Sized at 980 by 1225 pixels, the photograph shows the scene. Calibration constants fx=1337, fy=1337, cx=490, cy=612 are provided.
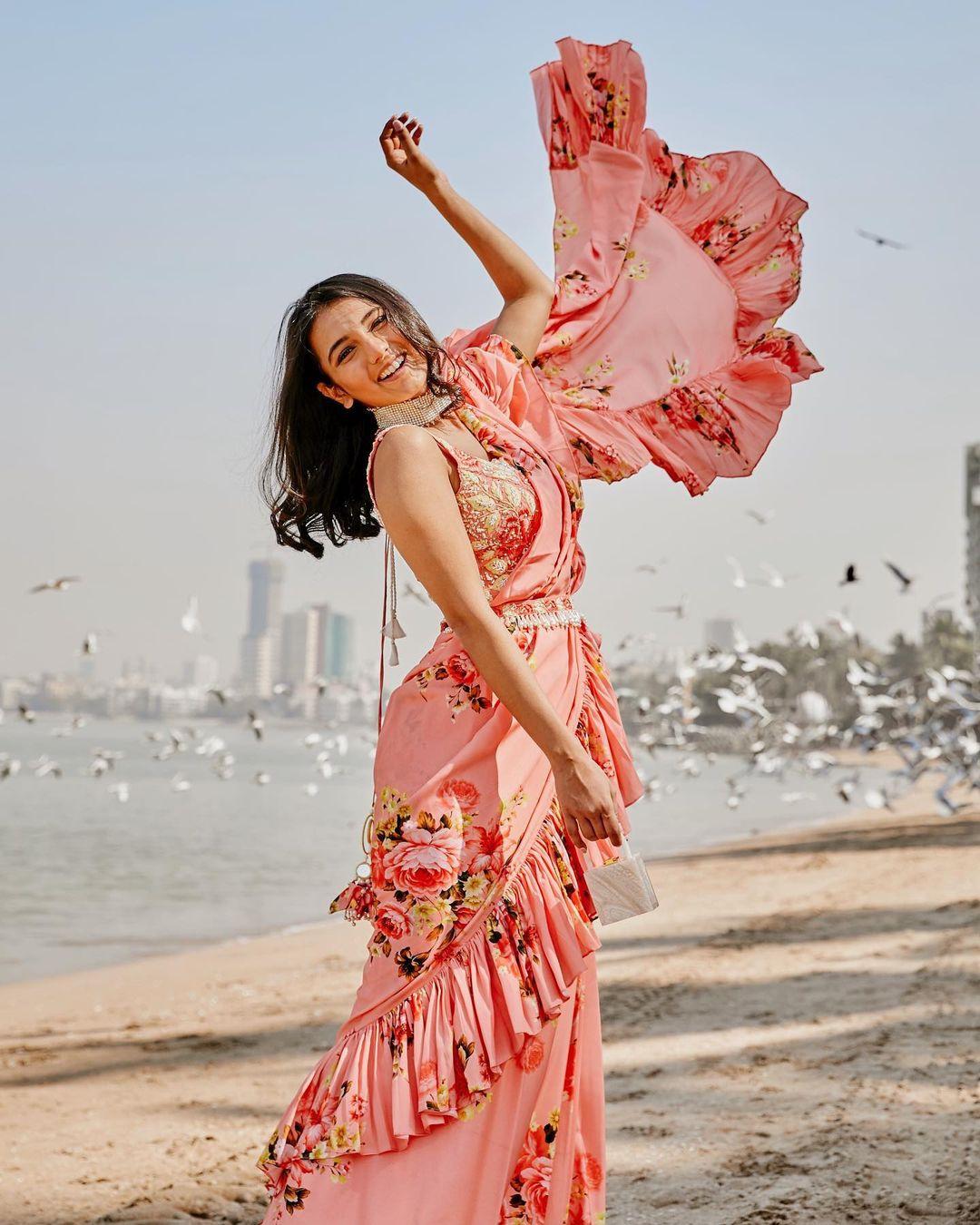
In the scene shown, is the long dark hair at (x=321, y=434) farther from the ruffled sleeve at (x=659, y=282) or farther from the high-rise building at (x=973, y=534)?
the high-rise building at (x=973, y=534)

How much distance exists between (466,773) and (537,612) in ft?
Result: 1.04

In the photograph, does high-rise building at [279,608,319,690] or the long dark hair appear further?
high-rise building at [279,608,319,690]

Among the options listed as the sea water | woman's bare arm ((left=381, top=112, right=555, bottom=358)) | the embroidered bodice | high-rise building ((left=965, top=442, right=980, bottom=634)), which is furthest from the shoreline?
the embroidered bodice

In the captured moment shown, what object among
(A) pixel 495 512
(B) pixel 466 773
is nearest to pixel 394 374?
(A) pixel 495 512

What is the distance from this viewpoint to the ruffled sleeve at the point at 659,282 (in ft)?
9.22

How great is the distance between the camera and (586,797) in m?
2.09

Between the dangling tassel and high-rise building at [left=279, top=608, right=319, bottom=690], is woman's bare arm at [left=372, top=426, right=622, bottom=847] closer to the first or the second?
the dangling tassel

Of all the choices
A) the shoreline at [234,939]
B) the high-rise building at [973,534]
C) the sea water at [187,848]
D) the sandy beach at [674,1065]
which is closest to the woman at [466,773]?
the sandy beach at [674,1065]

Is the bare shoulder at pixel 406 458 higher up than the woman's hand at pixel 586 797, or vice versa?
the bare shoulder at pixel 406 458

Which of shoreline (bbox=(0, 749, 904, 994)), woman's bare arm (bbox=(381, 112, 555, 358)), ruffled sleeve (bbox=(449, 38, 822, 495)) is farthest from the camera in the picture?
shoreline (bbox=(0, 749, 904, 994))

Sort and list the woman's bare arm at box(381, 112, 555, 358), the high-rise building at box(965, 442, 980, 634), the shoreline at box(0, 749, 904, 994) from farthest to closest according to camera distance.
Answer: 1. the high-rise building at box(965, 442, 980, 634)
2. the shoreline at box(0, 749, 904, 994)
3. the woman's bare arm at box(381, 112, 555, 358)

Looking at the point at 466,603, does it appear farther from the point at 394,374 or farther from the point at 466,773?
the point at 394,374

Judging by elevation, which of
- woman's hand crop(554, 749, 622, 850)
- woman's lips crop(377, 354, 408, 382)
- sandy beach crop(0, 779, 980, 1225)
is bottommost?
sandy beach crop(0, 779, 980, 1225)

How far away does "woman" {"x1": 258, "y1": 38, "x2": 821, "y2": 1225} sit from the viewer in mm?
2107
